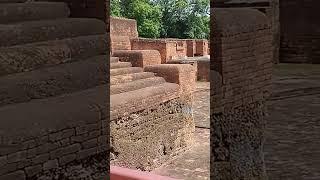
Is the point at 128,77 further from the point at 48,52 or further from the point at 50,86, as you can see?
the point at 50,86

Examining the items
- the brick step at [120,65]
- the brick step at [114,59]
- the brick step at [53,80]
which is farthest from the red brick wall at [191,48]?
the brick step at [53,80]

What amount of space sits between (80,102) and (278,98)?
14.2 feet

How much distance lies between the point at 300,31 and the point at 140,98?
4.07 metres

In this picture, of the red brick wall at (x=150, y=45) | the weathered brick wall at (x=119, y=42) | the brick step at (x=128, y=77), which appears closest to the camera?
the brick step at (x=128, y=77)

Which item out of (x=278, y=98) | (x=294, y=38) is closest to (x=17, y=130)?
(x=278, y=98)

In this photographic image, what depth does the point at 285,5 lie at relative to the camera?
1077 cm

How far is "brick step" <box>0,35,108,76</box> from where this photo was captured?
3.14m

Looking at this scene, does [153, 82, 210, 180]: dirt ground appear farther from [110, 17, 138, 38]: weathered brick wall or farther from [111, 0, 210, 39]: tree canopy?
[111, 0, 210, 39]: tree canopy

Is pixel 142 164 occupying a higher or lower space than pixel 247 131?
lower

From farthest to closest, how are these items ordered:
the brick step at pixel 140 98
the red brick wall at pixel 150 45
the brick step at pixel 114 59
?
the red brick wall at pixel 150 45, the brick step at pixel 114 59, the brick step at pixel 140 98

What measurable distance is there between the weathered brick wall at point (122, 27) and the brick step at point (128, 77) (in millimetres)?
4573

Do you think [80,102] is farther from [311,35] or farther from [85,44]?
[311,35]

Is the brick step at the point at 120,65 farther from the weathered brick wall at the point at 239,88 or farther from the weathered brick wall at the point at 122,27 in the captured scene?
the weathered brick wall at the point at 239,88

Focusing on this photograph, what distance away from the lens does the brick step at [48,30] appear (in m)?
3.40
